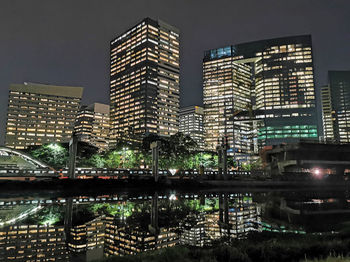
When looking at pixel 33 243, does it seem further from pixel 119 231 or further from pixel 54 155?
pixel 54 155

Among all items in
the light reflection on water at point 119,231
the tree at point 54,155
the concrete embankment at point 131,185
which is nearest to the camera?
the light reflection on water at point 119,231

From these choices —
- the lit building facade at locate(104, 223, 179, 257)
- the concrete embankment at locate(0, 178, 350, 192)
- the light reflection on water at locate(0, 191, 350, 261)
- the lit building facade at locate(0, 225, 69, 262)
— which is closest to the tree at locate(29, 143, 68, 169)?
the concrete embankment at locate(0, 178, 350, 192)

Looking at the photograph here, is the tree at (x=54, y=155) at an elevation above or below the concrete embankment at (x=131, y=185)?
above

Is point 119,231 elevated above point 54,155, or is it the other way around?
point 54,155

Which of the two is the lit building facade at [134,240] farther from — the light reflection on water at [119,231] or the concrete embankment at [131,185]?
the concrete embankment at [131,185]

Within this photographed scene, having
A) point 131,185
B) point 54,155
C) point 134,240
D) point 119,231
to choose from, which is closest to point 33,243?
point 119,231

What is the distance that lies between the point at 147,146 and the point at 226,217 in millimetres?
106641

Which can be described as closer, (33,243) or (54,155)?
(33,243)

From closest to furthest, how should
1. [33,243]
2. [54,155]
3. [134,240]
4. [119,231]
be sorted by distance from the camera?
1. [33,243]
2. [134,240]
3. [119,231]
4. [54,155]

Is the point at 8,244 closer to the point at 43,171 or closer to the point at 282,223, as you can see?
the point at 282,223

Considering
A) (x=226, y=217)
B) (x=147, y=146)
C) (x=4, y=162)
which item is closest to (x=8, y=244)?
(x=226, y=217)

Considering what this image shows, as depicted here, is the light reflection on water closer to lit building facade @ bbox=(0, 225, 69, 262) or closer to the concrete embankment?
lit building facade @ bbox=(0, 225, 69, 262)

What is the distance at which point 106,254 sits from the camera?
9.45m

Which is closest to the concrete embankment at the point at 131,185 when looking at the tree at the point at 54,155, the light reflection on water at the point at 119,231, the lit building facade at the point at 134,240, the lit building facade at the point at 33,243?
the light reflection on water at the point at 119,231
